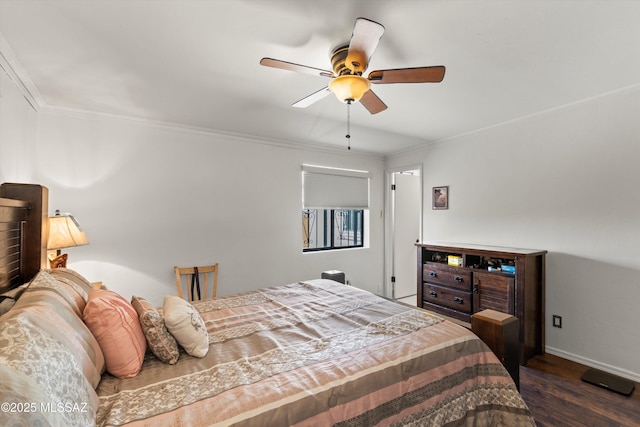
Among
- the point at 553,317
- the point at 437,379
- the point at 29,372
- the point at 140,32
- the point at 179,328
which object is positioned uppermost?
the point at 140,32

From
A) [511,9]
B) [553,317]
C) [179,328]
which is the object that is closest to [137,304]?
[179,328]

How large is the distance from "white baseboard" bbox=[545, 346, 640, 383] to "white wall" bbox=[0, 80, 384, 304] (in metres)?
2.77

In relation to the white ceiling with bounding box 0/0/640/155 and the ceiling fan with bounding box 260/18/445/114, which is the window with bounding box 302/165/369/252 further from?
the ceiling fan with bounding box 260/18/445/114

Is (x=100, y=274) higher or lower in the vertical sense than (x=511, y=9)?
lower

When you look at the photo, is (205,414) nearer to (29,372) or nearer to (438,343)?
(29,372)

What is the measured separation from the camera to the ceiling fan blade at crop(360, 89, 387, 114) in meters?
1.96

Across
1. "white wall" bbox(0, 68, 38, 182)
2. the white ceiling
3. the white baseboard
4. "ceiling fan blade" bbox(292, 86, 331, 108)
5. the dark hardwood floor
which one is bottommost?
the dark hardwood floor

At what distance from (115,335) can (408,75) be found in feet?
6.61

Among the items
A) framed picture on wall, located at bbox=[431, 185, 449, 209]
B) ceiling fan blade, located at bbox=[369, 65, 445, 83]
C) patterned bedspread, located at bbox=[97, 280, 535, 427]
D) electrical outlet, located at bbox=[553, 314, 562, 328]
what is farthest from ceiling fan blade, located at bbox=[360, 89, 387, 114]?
electrical outlet, located at bbox=[553, 314, 562, 328]

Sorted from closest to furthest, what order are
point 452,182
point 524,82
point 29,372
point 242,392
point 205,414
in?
point 29,372
point 205,414
point 242,392
point 524,82
point 452,182

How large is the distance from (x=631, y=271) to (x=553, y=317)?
30.5 inches

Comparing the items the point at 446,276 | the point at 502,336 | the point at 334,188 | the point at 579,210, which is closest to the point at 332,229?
the point at 334,188

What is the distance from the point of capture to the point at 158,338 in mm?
1402

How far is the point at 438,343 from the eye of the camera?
1.56 m
